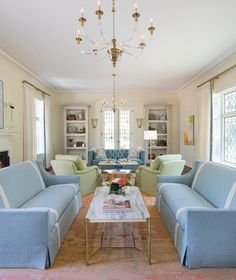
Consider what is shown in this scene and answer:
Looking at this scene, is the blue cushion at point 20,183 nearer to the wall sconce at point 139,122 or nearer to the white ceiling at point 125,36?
the white ceiling at point 125,36

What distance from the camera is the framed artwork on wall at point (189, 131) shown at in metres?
7.57

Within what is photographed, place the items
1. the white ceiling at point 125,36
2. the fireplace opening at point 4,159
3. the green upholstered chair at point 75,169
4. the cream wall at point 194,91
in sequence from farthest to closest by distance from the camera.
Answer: the cream wall at point 194,91, the fireplace opening at point 4,159, the green upholstered chair at point 75,169, the white ceiling at point 125,36

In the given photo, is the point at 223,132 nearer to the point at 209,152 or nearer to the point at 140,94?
the point at 209,152

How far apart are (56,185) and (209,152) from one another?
4.16 meters

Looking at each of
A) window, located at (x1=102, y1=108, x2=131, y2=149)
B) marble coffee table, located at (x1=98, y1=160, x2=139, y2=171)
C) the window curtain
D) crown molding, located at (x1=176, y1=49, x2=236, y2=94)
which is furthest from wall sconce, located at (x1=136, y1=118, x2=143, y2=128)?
the window curtain

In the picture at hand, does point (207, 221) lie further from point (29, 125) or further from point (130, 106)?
point (130, 106)

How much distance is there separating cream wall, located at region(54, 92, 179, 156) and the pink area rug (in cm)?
653

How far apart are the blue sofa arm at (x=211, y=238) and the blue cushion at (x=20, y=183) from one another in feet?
6.49

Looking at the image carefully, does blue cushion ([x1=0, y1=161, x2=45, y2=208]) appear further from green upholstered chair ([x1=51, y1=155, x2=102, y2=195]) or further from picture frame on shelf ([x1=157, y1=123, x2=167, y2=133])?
picture frame on shelf ([x1=157, y1=123, x2=167, y2=133])

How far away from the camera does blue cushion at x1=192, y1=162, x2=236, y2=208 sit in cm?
263

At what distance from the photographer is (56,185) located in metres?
3.69

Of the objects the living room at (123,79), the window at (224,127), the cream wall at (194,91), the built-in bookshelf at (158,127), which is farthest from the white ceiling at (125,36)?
the built-in bookshelf at (158,127)

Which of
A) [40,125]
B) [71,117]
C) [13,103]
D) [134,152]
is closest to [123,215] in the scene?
[13,103]

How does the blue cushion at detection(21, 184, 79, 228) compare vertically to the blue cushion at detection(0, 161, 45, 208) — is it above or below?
below
